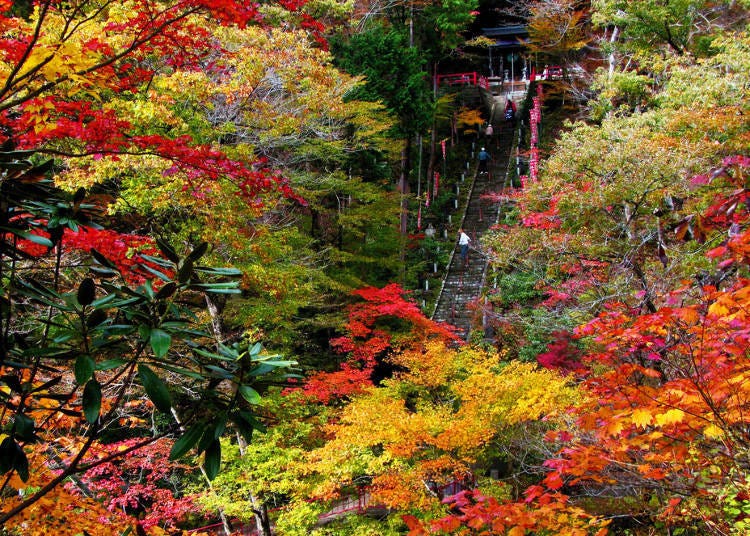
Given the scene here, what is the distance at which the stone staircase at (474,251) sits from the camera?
53.2 feet

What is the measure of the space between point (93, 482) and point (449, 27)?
1701 cm

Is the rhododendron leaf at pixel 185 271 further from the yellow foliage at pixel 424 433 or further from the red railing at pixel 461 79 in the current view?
the red railing at pixel 461 79

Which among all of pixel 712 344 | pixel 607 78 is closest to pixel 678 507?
pixel 712 344

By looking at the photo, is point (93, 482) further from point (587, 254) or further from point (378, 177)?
point (378, 177)

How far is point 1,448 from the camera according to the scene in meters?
2.02

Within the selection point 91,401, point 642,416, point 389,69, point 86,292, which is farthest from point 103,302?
point 389,69

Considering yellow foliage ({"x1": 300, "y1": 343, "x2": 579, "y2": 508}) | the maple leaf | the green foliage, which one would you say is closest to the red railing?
the green foliage

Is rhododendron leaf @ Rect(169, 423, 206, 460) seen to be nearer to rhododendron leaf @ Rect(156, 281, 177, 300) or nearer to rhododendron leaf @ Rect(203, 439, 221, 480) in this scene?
rhododendron leaf @ Rect(203, 439, 221, 480)

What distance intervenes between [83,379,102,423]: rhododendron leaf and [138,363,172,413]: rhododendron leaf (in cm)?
16

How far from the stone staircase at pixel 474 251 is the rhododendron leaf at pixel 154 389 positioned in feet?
42.7

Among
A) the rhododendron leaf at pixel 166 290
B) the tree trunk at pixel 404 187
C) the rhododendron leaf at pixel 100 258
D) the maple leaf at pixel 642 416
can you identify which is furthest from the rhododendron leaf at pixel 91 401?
the tree trunk at pixel 404 187

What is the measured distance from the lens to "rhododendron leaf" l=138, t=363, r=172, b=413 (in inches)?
72.5

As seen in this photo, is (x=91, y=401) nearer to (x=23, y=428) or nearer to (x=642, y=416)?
(x=23, y=428)

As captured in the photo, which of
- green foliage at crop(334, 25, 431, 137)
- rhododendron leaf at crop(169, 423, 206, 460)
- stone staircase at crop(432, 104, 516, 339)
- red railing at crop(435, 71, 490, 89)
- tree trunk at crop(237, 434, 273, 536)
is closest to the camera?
rhododendron leaf at crop(169, 423, 206, 460)
